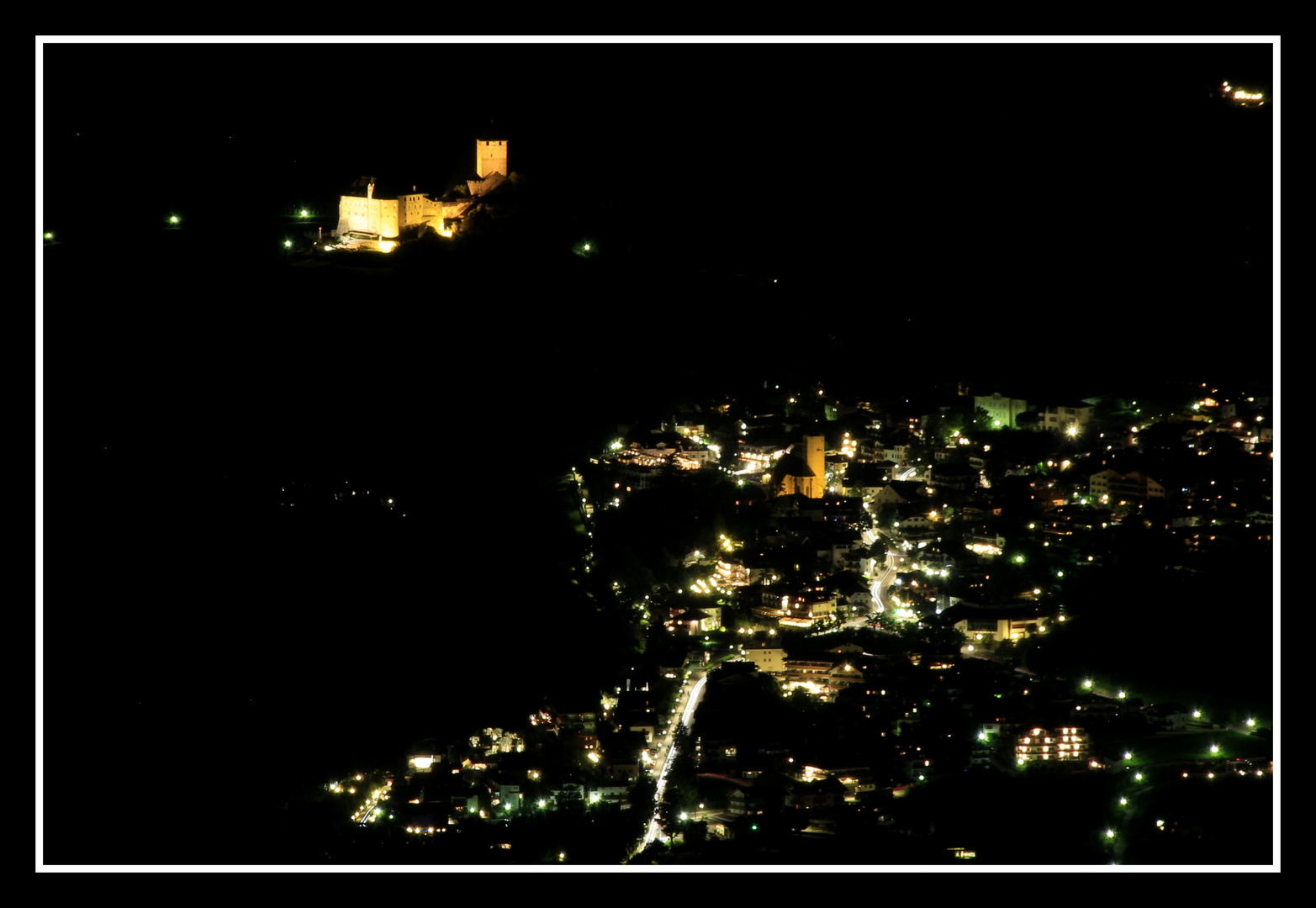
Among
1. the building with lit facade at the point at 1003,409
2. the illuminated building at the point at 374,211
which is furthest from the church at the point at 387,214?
the building with lit facade at the point at 1003,409

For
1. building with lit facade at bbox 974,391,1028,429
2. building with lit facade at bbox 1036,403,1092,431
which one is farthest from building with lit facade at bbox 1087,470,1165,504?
building with lit facade at bbox 974,391,1028,429

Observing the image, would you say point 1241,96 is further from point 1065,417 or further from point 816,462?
point 816,462

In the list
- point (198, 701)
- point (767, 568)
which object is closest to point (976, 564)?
point (767, 568)

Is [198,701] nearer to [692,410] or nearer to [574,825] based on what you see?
[574,825]

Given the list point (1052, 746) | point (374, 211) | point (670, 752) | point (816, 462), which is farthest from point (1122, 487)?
point (374, 211)

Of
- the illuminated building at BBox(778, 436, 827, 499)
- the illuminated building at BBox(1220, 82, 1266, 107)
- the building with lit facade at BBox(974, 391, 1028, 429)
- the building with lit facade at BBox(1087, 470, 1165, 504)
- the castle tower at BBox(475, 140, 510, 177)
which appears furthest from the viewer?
the castle tower at BBox(475, 140, 510, 177)

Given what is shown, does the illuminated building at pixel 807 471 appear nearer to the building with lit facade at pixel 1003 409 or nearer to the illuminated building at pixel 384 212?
the building with lit facade at pixel 1003 409

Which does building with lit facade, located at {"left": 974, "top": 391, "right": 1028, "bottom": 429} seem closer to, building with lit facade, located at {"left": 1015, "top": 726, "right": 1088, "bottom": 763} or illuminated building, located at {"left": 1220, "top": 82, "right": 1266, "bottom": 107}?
illuminated building, located at {"left": 1220, "top": 82, "right": 1266, "bottom": 107}
